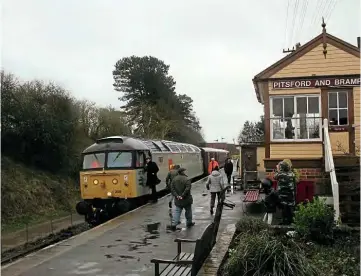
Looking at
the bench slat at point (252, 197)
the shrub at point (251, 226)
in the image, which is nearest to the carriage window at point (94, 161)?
the bench slat at point (252, 197)

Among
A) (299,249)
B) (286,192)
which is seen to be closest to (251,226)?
(286,192)

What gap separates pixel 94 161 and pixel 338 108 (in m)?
8.66

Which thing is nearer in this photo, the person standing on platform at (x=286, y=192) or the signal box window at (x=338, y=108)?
the person standing on platform at (x=286, y=192)

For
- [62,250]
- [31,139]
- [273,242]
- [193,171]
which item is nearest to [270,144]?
[62,250]

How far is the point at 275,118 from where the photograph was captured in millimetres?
14234

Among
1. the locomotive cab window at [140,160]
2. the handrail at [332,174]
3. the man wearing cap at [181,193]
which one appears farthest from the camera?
the locomotive cab window at [140,160]

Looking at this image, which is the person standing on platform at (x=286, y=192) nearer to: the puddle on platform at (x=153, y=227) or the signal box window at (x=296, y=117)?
the puddle on platform at (x=153, y=227)

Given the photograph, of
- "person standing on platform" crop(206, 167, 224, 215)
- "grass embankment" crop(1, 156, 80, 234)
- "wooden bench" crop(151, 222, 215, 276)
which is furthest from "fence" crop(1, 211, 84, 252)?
"wooden bench" crop(151, 222, 215, 276)

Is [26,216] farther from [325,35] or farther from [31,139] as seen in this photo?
[325,35]

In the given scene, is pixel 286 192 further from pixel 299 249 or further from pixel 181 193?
pixel 299 249

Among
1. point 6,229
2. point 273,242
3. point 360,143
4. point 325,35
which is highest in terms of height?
point 325,35

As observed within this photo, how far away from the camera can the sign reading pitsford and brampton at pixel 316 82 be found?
1397 cm

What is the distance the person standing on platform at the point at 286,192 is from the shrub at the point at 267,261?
14.0 ft

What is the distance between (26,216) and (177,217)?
825cm
